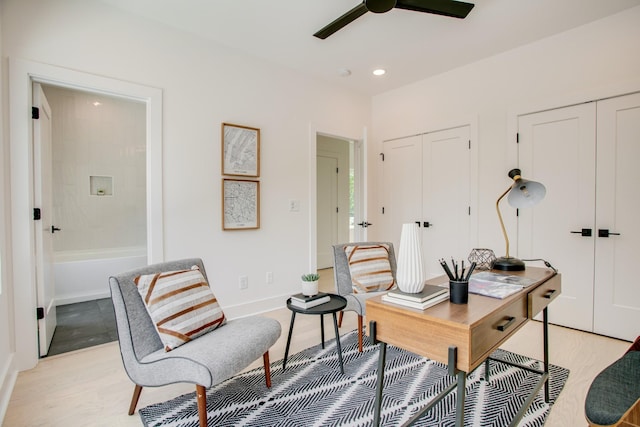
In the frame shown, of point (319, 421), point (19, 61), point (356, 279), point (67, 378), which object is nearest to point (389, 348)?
point (356, 279)

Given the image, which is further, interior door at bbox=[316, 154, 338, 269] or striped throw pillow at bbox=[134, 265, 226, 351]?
interior door at bbox=[316, 154, 338, 269]

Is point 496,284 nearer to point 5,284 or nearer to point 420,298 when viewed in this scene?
point 420,298

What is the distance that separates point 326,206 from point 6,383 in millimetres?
4581

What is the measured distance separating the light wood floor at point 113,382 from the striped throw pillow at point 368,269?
0.63 metres

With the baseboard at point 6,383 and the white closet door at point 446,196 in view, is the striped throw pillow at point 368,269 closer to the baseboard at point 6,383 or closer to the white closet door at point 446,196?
the white closet door at point 446,196

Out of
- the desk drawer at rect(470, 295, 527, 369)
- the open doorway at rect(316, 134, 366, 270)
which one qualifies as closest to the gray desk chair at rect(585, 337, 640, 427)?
the desk drawer at rect(470, 295, 527, 369)

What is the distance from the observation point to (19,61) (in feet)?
7.21

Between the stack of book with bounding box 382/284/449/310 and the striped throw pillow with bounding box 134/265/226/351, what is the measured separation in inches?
41.0

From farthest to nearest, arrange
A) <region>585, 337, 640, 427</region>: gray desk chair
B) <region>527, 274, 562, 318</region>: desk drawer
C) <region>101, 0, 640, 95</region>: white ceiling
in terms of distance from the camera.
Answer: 1. <region>101, 0, 640, 95</region>: white ceiling
2. <region>527, 274, 562, 318</region>: desk drawer
3. <region>585, 337, 640, 427</region>: gray desk chair

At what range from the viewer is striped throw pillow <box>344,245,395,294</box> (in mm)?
2611

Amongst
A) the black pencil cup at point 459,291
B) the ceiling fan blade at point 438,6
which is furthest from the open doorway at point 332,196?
the black pencil cup at point 459,291

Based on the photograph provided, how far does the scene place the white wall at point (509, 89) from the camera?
2.69 meters

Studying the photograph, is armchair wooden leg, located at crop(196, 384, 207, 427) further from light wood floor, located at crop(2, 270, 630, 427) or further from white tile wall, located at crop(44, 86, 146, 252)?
white tile wall, located at crop(44, 86, 146, 252)

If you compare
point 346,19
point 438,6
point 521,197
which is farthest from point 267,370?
point 438,6
